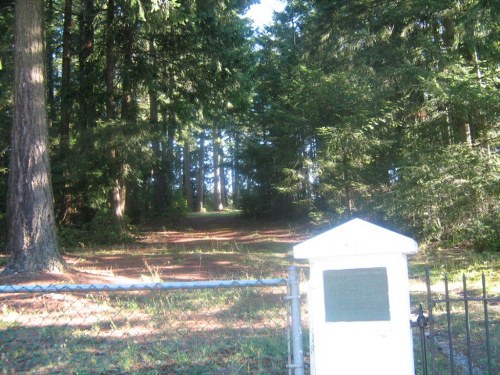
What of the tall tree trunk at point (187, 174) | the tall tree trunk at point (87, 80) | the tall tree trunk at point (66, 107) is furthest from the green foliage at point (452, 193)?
the tall tree trunk at point (187, 174)

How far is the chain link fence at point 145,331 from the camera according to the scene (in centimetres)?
473

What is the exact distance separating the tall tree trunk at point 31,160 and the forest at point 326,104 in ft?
7.14

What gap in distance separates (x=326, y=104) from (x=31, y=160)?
8.81 m

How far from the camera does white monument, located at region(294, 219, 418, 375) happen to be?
2.72m

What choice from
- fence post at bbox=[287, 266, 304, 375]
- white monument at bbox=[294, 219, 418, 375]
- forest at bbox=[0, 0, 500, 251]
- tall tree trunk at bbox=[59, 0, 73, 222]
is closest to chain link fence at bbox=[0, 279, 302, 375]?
fence post at bbox=[287, 266, 304, 375]

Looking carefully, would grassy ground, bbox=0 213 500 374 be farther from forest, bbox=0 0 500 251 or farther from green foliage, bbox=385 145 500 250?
forest, bbox=0 0 500 251

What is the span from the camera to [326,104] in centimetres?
1477

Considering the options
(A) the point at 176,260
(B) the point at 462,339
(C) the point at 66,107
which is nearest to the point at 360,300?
(B) the point at 462,339

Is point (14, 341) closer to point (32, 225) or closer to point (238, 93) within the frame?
point (32, 225)

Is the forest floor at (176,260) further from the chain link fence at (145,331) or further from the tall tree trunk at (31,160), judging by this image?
the chain link fence at (145,331)

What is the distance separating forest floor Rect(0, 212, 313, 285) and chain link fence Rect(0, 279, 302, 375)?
3.96 feet

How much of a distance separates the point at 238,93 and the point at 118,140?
407cm

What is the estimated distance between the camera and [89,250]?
50.2ft

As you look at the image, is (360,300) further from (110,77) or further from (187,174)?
(187,174)
